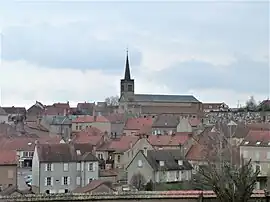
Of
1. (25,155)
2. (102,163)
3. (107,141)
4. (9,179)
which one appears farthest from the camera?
(107,141)

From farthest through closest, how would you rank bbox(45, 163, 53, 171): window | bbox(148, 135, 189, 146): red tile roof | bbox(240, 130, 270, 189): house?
bbox(148, 135, 189, 146): red tile roof → bbox(240, 130, 270, 189): house → bbox(45, 163, 53, 171): window

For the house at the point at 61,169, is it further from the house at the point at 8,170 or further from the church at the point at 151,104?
the church at the point at 151,104

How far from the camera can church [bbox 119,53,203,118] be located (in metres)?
83.7

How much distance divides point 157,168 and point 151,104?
60392 mm

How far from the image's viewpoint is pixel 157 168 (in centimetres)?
2700

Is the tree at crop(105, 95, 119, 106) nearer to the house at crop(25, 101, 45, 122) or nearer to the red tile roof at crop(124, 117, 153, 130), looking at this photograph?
the house at crop(25, 101, 45, 122)

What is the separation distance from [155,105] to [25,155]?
2193 inches

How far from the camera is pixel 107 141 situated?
3869cm

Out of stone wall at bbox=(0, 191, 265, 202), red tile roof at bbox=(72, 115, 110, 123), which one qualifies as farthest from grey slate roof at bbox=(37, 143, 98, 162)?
red tile roof at bbox=(72, 115, 110, 123)

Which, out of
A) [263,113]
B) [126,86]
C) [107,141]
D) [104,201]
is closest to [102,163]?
[107,141]

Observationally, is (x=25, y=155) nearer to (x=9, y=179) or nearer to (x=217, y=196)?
(x=9, y=179)

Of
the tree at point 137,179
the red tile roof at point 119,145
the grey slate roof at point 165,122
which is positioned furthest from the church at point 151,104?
the tree at point 137,179

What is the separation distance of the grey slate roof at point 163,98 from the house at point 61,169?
200ft

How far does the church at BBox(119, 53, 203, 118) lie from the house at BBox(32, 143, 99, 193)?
53.7 metres
